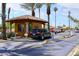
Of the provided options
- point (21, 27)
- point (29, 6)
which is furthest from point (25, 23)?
point (29, 6)

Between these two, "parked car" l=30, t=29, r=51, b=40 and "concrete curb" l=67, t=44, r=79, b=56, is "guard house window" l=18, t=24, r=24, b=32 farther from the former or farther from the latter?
"concrete curb" l=67, t=44, r=79, b=56

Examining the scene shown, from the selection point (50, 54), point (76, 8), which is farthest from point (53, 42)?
point (76, 8)

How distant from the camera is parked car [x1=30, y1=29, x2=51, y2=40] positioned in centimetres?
546

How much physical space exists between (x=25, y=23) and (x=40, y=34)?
0.30m

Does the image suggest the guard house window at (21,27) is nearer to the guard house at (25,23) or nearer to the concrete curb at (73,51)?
the guard house at (25,23)

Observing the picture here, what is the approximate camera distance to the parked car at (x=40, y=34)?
5.46m

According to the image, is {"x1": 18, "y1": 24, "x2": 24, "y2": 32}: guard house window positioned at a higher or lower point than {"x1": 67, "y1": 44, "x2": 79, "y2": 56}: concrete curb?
higher

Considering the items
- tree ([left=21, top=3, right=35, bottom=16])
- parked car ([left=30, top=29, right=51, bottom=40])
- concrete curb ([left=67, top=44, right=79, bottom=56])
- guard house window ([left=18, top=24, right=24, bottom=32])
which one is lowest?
concrete curb ([left=67, top=44, right=79, bottom=56])

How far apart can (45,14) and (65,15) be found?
1.01 feet

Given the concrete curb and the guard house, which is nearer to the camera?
the concrete curb

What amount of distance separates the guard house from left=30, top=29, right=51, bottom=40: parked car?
6cm

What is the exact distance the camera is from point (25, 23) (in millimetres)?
5430

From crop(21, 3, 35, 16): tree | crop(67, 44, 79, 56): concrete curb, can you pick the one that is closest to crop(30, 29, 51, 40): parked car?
crop(21, 3, 35, 16): tree

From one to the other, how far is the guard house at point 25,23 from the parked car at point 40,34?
64 millimetres
